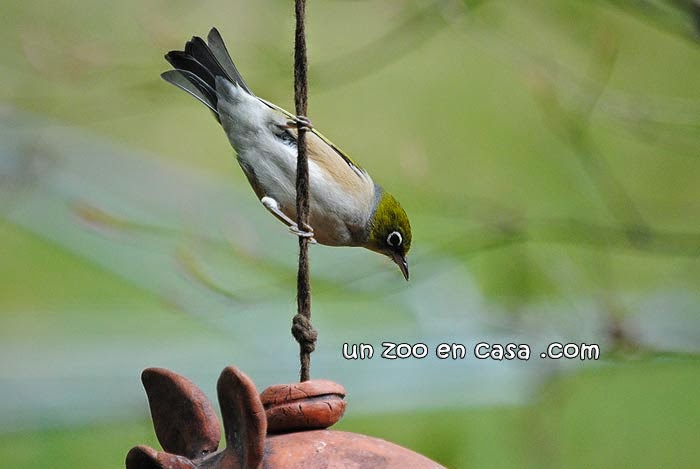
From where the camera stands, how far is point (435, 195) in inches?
101

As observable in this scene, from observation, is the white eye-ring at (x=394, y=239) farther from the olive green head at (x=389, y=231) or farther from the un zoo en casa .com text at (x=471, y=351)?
the un zoo en casa .com text at (x=471, y=351)

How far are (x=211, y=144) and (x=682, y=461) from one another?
1.53 meters

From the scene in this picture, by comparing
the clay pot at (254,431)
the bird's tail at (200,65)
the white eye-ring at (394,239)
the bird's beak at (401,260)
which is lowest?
the clay pot at (254,431)

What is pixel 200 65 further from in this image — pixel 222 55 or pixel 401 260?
pixel 401 260

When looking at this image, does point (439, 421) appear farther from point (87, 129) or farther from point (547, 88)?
point (87, 129)

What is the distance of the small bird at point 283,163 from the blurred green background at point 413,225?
505 mm

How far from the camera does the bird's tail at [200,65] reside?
1827mm

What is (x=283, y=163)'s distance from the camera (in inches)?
70.3

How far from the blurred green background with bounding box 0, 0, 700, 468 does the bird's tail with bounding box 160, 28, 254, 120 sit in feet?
1.80

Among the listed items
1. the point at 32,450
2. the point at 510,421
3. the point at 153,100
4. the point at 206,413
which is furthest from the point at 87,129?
the point at 206,413

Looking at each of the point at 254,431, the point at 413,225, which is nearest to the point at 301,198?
the point at 254,431

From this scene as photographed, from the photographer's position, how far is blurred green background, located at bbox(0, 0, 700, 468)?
8.06ft

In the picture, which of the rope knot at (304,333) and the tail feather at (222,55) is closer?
the rope knot at (304,333)

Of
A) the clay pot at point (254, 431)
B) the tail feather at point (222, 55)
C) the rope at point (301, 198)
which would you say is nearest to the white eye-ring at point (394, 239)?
the tail feather at point (222, 55)
